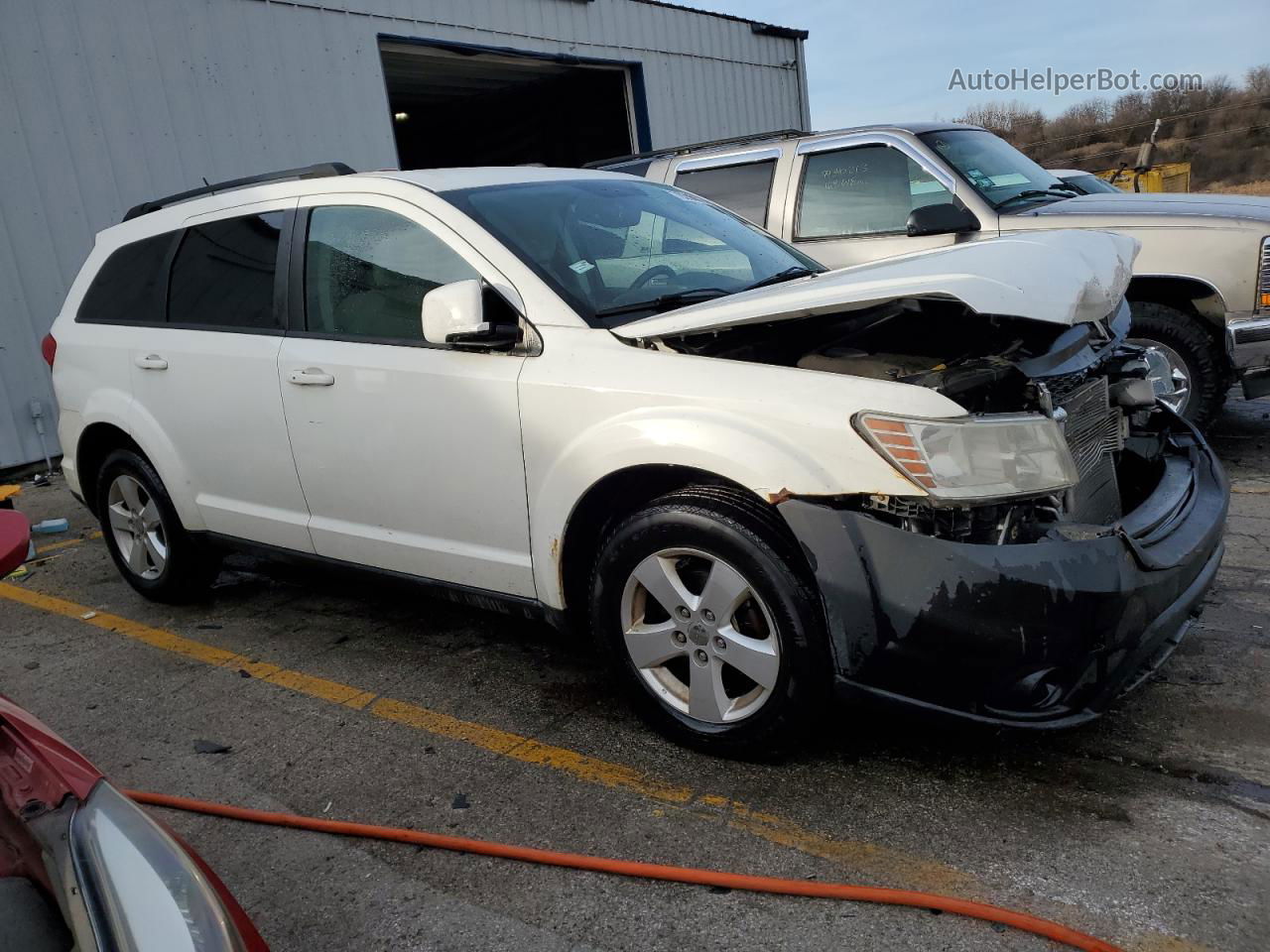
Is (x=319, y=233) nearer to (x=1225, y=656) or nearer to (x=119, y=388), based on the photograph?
(x=119, y=388)

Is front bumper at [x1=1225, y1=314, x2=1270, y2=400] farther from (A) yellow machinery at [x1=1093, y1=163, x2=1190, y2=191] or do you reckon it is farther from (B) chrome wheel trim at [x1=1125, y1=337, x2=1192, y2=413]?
(A) yellow machinery at [x1=1093, y1=163, x2=1190, y2=191]

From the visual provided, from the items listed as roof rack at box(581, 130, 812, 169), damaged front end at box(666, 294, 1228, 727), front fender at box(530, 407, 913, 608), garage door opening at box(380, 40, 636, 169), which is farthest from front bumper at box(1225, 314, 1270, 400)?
garage door opening at box(380, 40, 636, 169)

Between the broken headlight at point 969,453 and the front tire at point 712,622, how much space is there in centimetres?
37

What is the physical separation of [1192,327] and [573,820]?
4.50 meters

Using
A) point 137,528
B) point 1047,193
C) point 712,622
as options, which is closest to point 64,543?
point 137,528

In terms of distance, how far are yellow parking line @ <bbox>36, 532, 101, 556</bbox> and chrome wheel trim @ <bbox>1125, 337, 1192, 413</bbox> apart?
6047mm

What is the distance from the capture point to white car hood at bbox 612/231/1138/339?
244cm

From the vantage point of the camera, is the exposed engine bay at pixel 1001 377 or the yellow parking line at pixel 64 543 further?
the yellow parking line at pixel 64 543

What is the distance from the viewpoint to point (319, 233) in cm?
365

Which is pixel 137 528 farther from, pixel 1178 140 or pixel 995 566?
pixel 1178 140

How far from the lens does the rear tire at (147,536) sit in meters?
4.41

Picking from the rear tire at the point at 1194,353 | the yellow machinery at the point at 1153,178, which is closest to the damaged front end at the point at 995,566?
the rear tire at the point at 1194,353

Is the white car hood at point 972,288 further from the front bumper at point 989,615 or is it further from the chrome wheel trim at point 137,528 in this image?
the chrome wheel trim at point 137,528

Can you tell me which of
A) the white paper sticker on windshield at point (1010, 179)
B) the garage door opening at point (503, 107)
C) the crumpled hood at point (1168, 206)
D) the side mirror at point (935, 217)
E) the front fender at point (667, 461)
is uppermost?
the garage door opening at point (503, 107)
